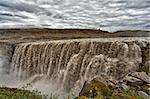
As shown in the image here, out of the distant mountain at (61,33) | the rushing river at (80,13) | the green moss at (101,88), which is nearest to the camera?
the green moss at (101,88)

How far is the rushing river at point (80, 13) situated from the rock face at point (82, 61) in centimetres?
32

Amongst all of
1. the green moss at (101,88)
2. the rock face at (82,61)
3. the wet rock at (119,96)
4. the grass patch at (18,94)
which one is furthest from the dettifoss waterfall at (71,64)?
the wet rock at (119,96)

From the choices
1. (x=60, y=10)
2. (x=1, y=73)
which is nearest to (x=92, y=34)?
(x=60, y=10)

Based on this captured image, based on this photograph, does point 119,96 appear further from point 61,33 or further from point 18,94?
point 61,33

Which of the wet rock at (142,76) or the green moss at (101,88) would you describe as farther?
the wet rock at (142,76)

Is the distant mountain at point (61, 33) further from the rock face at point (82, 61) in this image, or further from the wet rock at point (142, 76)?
the wet rock at point (142, 76)

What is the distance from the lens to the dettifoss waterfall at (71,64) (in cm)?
331

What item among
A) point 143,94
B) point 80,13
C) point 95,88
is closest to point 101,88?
point 95,88

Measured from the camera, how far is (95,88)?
115 inches

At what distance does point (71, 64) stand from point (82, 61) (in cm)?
12

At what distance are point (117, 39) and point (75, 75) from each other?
21.3 inches

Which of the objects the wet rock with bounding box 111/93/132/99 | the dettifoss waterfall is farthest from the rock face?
the wet rock with bounding box 111/93/132/99

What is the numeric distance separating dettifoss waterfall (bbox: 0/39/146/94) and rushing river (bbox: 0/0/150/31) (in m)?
0.29

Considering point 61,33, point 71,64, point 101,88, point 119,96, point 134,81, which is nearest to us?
point 119,96
